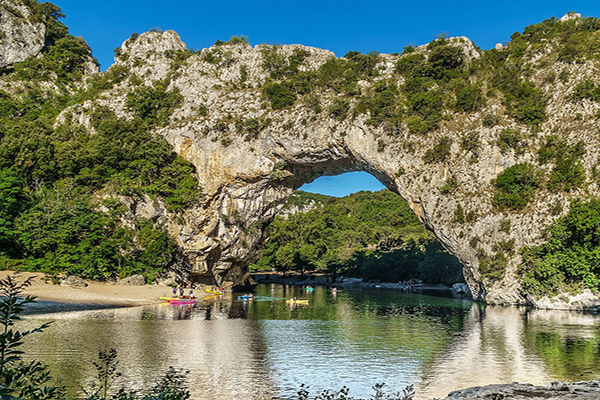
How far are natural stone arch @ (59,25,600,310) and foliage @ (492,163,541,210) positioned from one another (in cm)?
75

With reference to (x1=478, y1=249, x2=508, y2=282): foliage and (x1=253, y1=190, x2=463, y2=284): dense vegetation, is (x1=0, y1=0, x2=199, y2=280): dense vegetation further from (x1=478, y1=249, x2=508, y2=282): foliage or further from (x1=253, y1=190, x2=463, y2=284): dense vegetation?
(x1=253, y1=190, x2=463, y2=284): dense vegetation

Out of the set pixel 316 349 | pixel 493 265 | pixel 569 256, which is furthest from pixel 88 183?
pixel 569 256

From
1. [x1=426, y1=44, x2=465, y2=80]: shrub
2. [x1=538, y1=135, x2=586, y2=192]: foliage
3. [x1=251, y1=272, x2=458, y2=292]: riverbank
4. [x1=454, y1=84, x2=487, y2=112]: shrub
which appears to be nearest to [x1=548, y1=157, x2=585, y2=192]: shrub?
[x1=538, y1=135, x2=586, y2=192]: foliage

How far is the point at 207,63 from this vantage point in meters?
56.8

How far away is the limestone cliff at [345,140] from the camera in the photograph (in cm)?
4194

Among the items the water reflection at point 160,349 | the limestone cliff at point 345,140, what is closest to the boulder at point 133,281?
the limestone cliff at point 345,140

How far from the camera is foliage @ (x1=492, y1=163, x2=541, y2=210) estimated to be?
41.2 m

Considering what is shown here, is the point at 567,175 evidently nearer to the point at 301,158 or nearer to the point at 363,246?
the point at 301,158

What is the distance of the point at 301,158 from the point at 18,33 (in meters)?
49.4

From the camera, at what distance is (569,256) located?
3712 cm

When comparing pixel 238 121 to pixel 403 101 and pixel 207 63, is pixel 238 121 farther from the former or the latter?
pixel 403 101

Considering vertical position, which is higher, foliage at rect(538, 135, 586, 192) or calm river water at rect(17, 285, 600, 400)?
foliage at rect(538, 135, 586, 192)

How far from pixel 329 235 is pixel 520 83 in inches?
2084

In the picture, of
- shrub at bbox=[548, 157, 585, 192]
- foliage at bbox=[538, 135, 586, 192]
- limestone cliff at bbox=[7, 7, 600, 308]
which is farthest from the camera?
limestone cliff at bbox=[7, 7, 600, 308]
